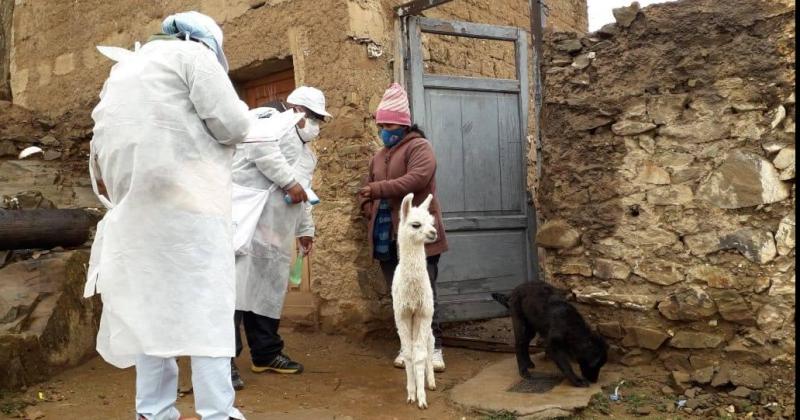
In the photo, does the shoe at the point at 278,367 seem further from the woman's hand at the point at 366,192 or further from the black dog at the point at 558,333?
the black dog at the point at 558,333

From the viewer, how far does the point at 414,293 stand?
4.09 m

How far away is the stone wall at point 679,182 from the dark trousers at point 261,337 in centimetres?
200

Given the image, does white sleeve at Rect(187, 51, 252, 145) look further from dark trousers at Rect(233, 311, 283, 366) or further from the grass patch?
the grass patch

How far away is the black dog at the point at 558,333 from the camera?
4219mm

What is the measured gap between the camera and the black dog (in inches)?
166

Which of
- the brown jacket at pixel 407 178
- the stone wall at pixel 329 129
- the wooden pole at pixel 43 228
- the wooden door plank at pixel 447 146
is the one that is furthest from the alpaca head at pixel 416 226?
the wooden pole at pixel 43 228

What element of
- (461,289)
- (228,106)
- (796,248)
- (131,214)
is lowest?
(461,289)

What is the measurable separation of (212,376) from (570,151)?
306 cm

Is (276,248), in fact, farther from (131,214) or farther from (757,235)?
(757,235)

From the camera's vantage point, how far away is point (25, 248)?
480 centimetres

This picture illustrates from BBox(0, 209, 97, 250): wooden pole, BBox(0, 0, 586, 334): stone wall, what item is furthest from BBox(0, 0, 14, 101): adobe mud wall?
BBox(0, 209, 97, 250): wooden pole

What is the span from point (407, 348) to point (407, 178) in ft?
3.73

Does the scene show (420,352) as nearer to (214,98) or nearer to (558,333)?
(558,333)

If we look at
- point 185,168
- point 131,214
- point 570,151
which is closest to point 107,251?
point 131,214
